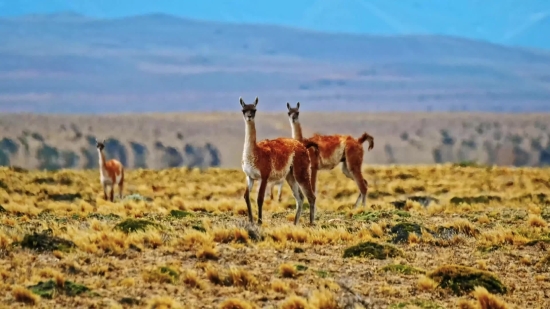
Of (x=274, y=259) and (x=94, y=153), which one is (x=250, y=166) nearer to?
(x=274, y=259)

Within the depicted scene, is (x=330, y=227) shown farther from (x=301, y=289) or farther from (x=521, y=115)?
(x=521, y=115)

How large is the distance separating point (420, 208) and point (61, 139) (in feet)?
251

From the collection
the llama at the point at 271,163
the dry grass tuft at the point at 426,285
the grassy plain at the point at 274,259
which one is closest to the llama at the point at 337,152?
the grassy plain at the point at 274,259

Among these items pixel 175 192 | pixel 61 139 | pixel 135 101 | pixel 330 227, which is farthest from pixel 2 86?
pixel 330 227

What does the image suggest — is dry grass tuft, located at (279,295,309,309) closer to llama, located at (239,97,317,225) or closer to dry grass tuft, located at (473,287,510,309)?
dry grass tuft, located at (473,287,510,309)

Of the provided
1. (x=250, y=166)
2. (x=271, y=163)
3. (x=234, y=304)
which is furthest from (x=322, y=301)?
(x=271, y=163)

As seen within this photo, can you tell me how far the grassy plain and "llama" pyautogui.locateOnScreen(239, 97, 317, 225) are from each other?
2.02ft

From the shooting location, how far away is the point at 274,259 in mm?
12281

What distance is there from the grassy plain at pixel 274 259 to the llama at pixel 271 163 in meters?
0.62

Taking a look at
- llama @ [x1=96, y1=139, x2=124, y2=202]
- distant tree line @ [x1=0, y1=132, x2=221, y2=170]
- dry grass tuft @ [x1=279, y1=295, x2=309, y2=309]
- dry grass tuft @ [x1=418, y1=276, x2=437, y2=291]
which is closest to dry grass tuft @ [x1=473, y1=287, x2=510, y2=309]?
dry grass tuft @ [x1=418, y1=276, x2=437, y2=291]

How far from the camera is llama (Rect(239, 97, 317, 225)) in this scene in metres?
15.0

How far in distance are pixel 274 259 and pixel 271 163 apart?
10.1ft

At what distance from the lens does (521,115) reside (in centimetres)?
12094

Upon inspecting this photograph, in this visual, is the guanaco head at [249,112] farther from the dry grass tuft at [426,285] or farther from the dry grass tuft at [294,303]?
the dry grass tuft at [294,303]
